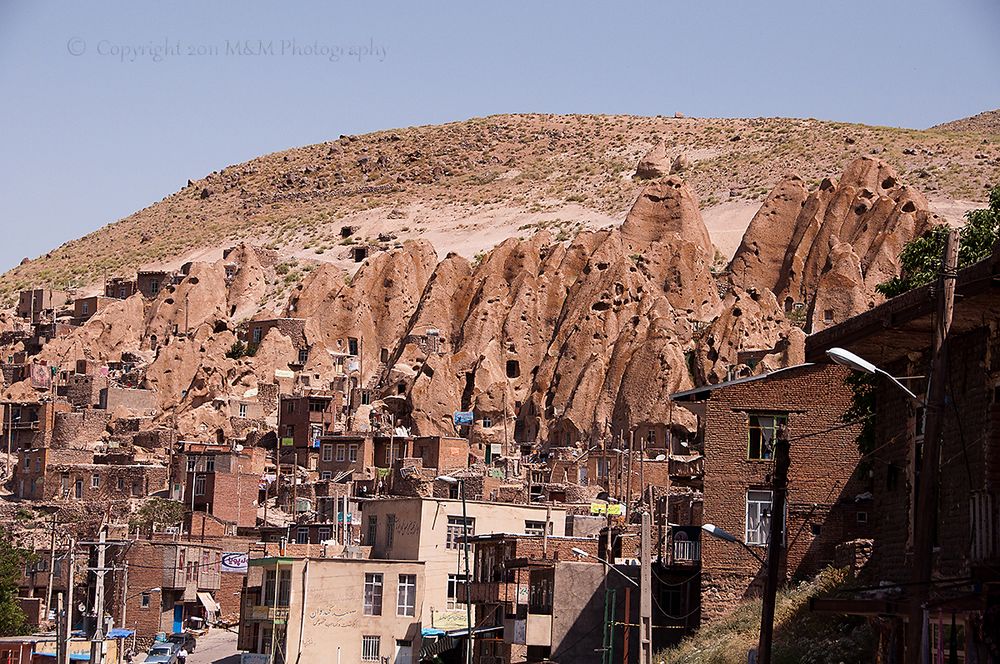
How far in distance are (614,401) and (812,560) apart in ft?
187

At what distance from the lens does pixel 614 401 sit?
101 m

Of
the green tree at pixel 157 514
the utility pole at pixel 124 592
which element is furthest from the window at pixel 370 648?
the green tree at pixel 157 514

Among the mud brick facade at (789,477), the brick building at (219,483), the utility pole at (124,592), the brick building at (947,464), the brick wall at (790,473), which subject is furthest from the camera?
the brick building at (219,483)

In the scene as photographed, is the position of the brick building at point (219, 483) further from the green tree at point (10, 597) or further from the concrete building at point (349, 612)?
the concrete building at point (349, 612)

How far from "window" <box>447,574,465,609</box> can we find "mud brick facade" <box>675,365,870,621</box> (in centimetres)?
2014

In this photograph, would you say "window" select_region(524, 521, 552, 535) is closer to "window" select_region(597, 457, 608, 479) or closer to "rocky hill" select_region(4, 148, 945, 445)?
"window" select_region(597, 457, 608, 479)

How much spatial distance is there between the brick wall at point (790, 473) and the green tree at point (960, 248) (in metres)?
4.32

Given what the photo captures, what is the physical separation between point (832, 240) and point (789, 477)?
72309mm

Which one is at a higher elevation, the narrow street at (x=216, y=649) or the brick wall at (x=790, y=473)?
the brick wall at (x=790, y=473)

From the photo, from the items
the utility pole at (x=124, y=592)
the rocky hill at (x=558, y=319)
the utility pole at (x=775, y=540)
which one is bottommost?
the utility pole at (x=124, y=592)

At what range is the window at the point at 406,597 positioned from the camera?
208 feet

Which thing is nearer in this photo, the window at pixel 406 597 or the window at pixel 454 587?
the window at pixel 406 597

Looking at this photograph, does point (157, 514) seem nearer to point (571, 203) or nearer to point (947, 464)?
point (947, 464)

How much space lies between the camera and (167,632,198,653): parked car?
234 feet
